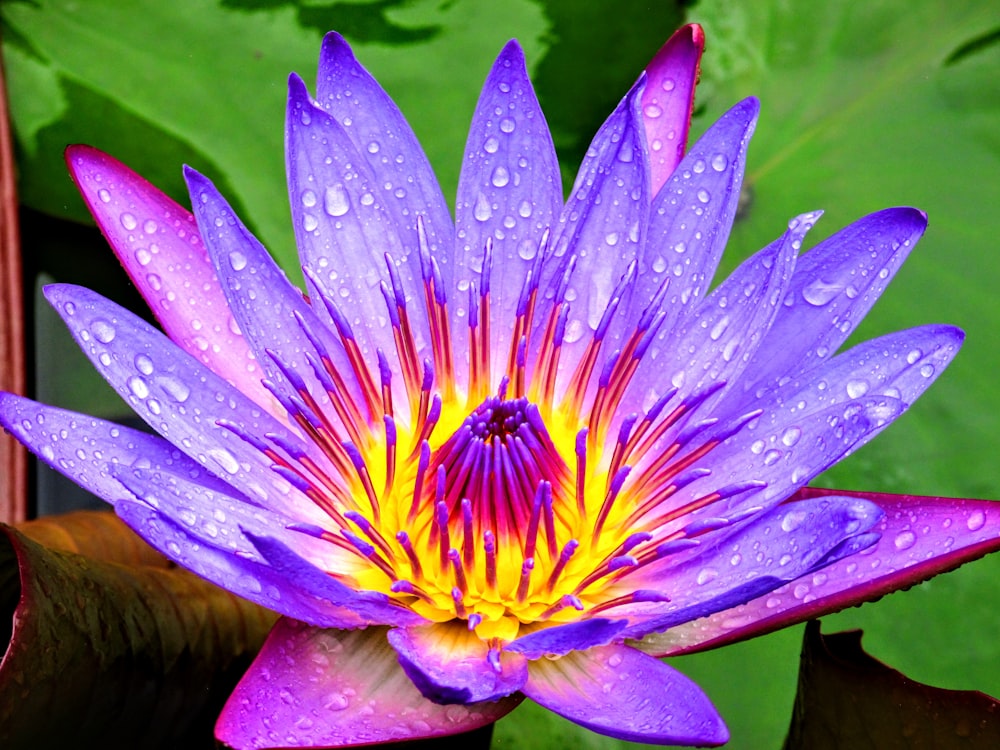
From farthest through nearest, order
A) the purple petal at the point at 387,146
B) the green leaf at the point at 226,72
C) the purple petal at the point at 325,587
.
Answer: the green leaf at the point at 226,72 → the purple petal at the point at 387,146 → the purple petal at the point at 325,587

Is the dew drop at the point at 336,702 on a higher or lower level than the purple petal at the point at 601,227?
lower

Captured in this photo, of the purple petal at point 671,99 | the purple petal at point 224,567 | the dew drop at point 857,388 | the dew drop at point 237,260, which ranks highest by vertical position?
the purple petal at point 671,99

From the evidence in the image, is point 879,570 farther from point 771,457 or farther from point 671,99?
point 671,99

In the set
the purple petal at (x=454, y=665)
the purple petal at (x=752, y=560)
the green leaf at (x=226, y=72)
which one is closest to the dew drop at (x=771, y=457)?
the purple petal at (x=752, y=560)

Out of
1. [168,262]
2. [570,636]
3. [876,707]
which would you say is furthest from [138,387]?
[876,707]

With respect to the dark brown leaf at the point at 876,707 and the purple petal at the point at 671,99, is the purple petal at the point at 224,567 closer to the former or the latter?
the dark brown leaf at the point at 876,707

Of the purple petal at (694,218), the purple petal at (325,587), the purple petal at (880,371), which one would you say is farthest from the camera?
the purple petal at (694,218)
